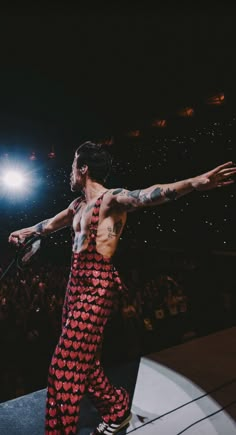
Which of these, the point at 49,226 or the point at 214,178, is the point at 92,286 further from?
the point at 214,178

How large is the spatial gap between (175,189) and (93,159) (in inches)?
25.4

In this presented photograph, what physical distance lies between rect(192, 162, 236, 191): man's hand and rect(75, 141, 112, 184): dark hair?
0.68 metres

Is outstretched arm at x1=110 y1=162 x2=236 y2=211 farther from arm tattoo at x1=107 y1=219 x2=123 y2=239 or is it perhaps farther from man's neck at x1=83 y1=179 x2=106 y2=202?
man's neck at x1=83 y1=179 x2=106 y2=202

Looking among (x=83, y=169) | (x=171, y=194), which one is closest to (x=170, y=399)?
(x=171, y=194)

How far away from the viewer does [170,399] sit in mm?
2430

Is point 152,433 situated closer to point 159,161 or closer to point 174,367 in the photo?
point 174,367

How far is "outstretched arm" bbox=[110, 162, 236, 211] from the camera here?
1.58m

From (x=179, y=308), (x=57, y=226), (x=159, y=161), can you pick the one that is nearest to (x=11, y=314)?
(x=179, y=308)

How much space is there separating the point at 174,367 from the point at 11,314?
331 centimetres

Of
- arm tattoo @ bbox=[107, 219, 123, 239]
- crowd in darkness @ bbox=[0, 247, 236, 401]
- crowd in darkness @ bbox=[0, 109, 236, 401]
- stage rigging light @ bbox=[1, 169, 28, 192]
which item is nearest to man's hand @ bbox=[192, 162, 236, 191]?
arm tattoo @ bbox=[107, 219, 123, 239]

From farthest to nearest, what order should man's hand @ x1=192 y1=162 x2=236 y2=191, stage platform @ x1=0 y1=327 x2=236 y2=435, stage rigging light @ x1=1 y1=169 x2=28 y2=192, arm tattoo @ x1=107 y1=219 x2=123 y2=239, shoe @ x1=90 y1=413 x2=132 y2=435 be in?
stage rigging light @ x1=1 y1=169 x2=28 y2=192
stage platform @ x1=0 y1=327 x2=236 y2=435
shoe @ x1=90 y1=413 x2=132 y2=435
arm tattoo @ x1=107 y1=219 x2=123 y2=239
man's hand @ x1=192 y1=162 x2=236 y2=191

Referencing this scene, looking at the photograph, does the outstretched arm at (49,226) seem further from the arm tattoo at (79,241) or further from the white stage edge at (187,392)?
the white stage edge at (187,392)

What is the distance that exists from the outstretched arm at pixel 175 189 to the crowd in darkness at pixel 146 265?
133 inches

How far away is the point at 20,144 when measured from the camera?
17500 mm
